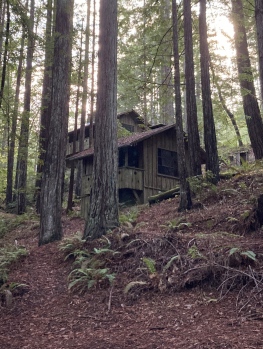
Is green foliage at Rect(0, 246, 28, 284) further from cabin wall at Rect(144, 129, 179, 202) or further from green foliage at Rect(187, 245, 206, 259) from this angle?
cabin wall at Rect(144, 129, 179, 202)

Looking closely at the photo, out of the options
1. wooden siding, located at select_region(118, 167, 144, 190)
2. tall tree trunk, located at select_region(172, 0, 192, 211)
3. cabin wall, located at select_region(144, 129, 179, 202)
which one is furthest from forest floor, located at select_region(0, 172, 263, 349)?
cabin wall, located at select_region(144, 129, 179, 202)

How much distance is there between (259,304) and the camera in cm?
452

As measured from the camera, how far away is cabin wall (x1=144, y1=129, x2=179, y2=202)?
67.8 ft

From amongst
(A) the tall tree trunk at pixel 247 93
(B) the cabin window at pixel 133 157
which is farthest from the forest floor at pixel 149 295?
(B) the cabin window at pixel 133 157

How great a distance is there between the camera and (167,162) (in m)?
22.1

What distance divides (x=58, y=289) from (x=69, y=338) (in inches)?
85.9

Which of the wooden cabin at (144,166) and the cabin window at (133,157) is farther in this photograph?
the cabin window at (133,157)

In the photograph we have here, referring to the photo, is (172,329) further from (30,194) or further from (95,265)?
(30,194)

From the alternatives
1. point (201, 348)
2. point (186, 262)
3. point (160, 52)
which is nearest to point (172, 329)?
point (201, 348)

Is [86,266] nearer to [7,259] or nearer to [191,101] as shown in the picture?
[7,259]

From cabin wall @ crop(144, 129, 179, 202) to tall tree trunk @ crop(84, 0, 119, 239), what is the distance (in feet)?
37.2

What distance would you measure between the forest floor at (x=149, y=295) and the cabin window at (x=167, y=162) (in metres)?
13.0

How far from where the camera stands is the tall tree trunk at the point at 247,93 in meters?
13.7

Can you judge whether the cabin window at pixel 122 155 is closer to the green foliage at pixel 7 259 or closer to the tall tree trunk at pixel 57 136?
the tall tree trunk at pixel 57 136
